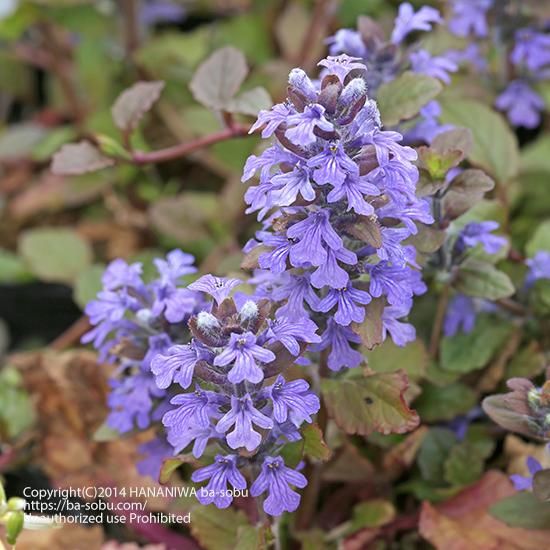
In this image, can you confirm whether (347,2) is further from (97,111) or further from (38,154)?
(38,154)

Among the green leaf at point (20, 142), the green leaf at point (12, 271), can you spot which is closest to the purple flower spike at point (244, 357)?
the green leaf at point (12, 271)

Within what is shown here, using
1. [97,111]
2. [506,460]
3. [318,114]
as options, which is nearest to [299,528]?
[506,460]

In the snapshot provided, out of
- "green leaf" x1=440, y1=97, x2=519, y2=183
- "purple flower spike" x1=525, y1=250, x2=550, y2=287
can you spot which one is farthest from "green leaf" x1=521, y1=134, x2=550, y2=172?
"purple flower spike" x1=525, y1=250, x2=550, y2=287

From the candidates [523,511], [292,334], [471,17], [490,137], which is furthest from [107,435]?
[471,17]

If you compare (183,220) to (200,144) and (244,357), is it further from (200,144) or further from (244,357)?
(244,357)

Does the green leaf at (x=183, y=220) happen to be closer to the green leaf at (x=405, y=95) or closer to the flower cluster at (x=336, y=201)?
the green leaf at (x=405, y=95)

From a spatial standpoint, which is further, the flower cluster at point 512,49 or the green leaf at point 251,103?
the flower cluster at point 512,49
